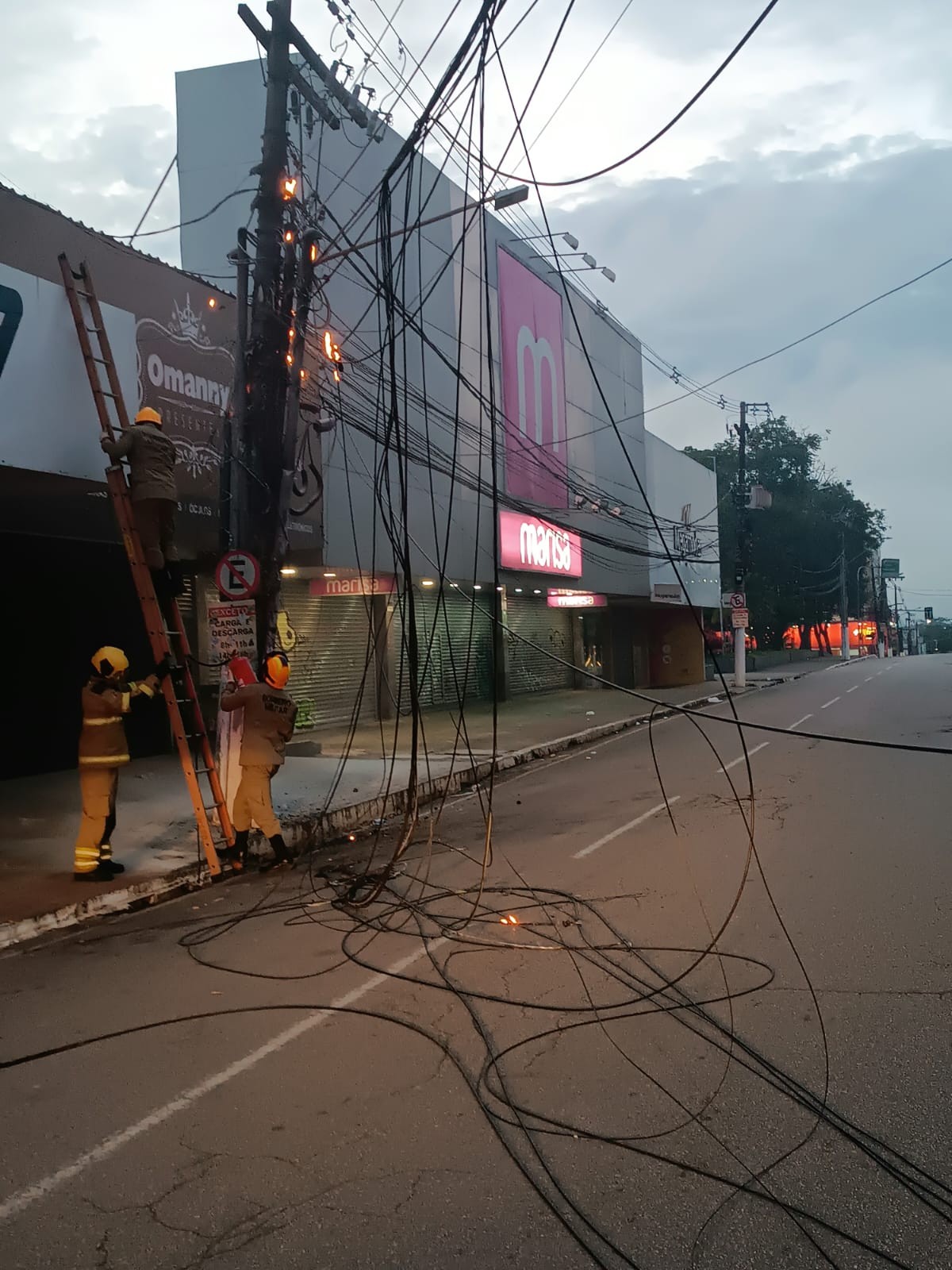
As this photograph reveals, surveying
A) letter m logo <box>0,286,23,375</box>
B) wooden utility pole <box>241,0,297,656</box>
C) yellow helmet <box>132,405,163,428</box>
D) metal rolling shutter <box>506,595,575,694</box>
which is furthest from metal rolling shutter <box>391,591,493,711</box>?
letter m logo <box>0,286,23,375</box>

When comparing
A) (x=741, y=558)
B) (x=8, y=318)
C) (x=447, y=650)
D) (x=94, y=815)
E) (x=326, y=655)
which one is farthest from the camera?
(x=741, y=558)

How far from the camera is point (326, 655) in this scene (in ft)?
64.5

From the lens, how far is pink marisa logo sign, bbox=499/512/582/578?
73.8 ft

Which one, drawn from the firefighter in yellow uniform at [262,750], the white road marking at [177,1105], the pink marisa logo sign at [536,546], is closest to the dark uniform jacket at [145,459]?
the firefighter in yellow uniform at [262,750]

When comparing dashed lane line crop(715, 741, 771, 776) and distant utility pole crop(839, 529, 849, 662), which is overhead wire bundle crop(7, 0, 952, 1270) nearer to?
dashed lane line crop(715, 741, 771, 776)

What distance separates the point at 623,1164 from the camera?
3484 millimetres

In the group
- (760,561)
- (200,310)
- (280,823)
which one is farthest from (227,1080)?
(760,561)

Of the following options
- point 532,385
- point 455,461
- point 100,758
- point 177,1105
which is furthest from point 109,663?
point 532,385

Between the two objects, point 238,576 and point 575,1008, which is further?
point 238,576

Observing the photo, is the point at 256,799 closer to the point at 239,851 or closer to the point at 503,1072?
the point at 239,851

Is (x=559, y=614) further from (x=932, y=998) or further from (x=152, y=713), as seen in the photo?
(x=932, y=998)

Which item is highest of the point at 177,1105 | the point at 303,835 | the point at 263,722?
the point at 263,722

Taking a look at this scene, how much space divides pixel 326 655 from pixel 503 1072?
15.7 m

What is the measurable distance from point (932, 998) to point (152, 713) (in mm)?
12133
